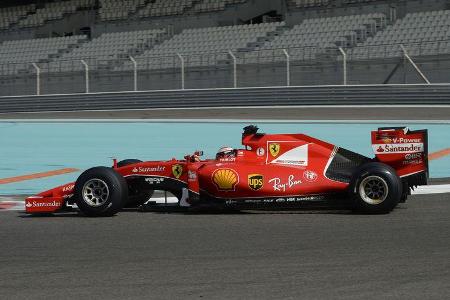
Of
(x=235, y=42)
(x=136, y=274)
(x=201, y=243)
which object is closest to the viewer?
(x=136, y=274)

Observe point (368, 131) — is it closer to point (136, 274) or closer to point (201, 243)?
point (201, 243)

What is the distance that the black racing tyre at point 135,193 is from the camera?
28.5ft

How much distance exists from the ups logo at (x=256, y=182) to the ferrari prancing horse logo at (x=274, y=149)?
319 millimetres

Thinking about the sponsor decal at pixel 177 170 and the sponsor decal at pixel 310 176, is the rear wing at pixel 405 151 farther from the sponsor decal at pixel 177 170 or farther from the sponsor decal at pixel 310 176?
the sponsor decal at pixel 177 170

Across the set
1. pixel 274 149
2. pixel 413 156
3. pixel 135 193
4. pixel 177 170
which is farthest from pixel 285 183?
pixel 135 193

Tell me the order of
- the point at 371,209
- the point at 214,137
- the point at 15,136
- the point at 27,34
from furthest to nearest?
the point at 27,34, the point at 15,136, the point at 214,137, the point at 371,209

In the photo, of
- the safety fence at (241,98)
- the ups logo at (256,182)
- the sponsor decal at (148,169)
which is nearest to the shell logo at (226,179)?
the ups logo at (256,182)

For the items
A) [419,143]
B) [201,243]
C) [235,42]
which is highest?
[235,42]

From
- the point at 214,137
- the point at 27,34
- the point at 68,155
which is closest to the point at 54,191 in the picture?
the point at 68,155

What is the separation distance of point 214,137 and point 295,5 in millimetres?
16590

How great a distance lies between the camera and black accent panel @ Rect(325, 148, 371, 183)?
26.7 feet

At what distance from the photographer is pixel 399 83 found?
25.2m

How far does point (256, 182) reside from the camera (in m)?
8.16

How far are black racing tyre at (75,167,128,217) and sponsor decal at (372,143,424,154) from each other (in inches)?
99.4
